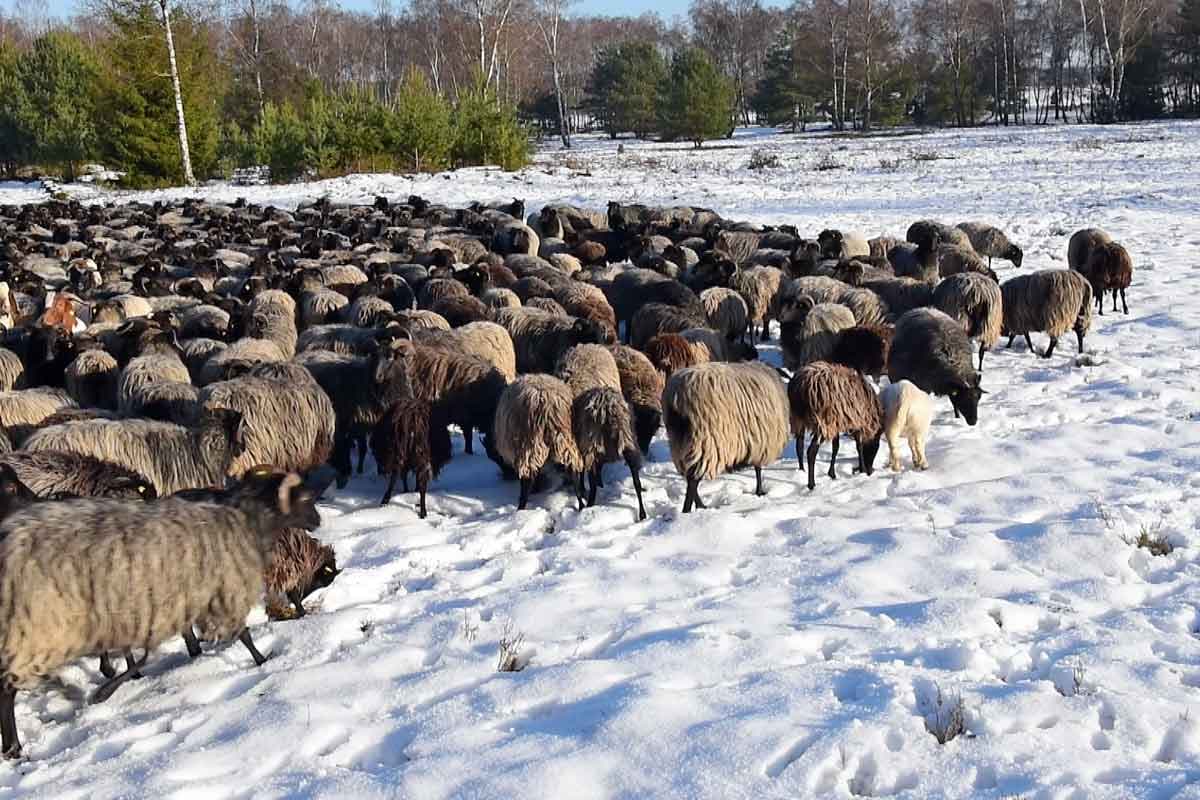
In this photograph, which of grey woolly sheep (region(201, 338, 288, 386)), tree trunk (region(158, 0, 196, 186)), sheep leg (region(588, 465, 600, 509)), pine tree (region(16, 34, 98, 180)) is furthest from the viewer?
pine tree (region(16, 34, 98, 180))

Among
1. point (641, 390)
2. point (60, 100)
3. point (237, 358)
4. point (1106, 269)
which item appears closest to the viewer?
point (641, 390)

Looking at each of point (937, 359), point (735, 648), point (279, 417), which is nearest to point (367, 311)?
point (279, 417)

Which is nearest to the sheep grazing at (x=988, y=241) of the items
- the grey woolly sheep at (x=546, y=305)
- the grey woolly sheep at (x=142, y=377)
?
the grey woolly sheep at (x=546, y=305)

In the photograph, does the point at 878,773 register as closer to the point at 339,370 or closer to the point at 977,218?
the point at 339,370

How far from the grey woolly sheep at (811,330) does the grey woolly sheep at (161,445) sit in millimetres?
5686

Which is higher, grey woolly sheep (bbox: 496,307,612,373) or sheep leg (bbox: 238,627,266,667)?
grey woolly sheep (bbox: 496,307,612,373)

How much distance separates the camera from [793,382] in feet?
25.8

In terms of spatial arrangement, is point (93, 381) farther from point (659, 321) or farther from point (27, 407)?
A: point (659, 321)

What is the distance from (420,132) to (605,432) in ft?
113

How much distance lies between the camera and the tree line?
39.3m

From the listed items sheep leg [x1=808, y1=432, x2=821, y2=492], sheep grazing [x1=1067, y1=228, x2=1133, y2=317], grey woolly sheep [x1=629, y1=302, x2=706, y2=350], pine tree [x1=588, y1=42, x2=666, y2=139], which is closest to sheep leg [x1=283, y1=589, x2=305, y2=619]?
sheep leg [x1=808, y1=432, x2=821, y2=492]

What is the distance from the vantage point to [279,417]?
24.3ft

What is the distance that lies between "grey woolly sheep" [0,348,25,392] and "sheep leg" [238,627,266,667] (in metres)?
5.75

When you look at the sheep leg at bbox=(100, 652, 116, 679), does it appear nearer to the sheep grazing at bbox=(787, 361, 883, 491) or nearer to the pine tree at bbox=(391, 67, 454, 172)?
the sheep grazing at bbox=(787, 361, 883, 491)
